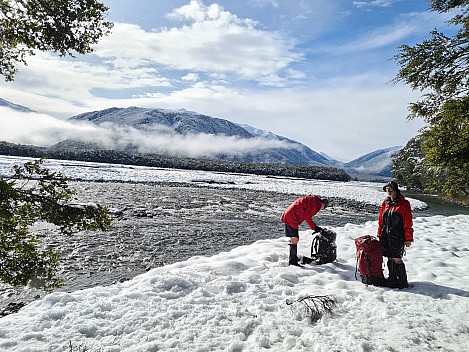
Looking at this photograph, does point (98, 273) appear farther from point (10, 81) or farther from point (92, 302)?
point (10, 81)

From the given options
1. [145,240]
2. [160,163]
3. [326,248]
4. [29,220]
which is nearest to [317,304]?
[326,248]

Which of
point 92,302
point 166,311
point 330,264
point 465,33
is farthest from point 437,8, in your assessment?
point 92,302

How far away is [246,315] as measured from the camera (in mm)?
5449

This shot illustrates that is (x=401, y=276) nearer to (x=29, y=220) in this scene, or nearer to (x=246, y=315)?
(x=246, y=315)

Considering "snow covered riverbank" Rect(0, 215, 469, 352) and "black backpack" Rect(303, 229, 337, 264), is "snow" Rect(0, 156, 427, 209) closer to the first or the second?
"black backpack" Rect(303, 229, 337, 264)

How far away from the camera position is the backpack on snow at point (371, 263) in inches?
269

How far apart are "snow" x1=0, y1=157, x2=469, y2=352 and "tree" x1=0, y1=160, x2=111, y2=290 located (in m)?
0.84

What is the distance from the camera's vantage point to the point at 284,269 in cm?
795

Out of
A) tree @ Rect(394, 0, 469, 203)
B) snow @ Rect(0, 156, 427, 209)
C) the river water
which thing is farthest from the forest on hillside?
tree @ Rect(394, 0, 469, 203)

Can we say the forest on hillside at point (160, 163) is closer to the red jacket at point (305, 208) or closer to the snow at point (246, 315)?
the red jacket at point (305, 208)

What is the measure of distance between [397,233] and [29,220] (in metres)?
7.14

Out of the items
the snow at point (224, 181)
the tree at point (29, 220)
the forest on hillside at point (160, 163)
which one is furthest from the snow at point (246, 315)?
the forest on hillside at point (160, 163)

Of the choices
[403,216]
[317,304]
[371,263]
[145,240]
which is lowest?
[145,240]

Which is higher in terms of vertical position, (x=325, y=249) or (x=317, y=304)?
(x=325, y=249)
